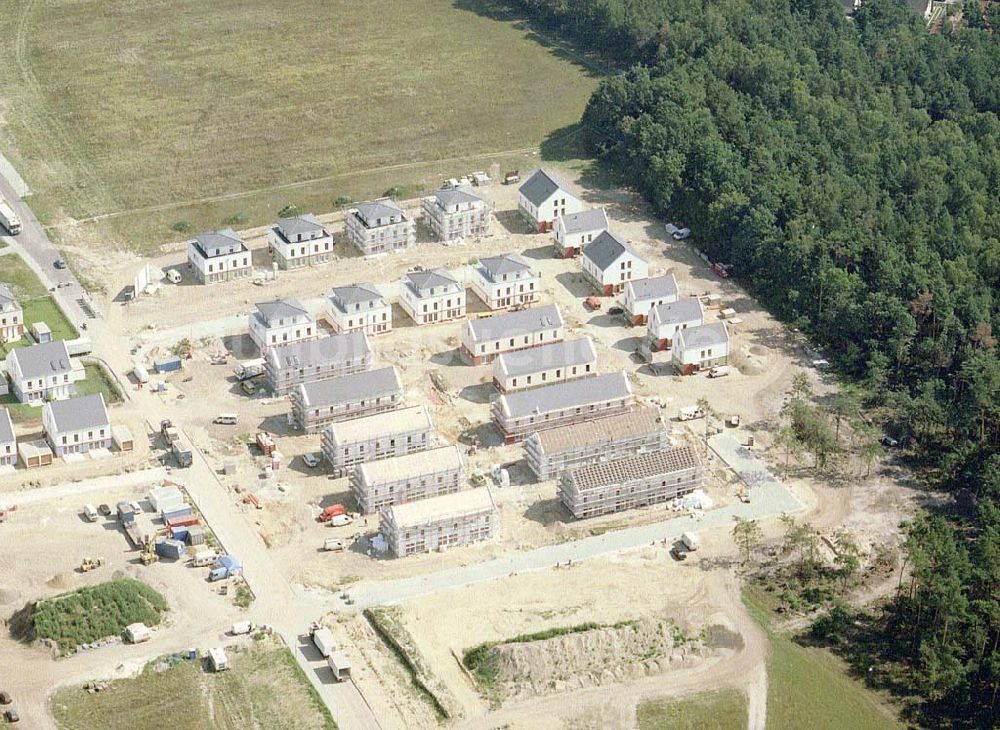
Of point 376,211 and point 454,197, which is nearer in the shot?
point 376,211

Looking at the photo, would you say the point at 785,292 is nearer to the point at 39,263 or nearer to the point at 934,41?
the point at 934,41

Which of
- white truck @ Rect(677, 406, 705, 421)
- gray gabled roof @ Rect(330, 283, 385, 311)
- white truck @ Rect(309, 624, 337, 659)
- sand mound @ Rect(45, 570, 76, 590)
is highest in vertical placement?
gray gabled roof @ Rect(330, 283, 385, 311)

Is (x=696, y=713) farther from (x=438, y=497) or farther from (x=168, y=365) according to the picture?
(x=168, y=365)

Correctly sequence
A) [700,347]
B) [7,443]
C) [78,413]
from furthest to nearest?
[700,347] < [78,413] < [7,443]

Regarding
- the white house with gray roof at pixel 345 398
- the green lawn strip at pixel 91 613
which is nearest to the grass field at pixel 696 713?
the green lawn strip at pixel 91 613

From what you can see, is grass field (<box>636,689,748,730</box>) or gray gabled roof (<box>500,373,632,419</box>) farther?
gray gabled roof (<box>500,373,632,419</box>)

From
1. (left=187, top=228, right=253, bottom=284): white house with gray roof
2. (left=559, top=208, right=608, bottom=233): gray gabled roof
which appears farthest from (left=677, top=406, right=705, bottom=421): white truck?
(left=187, top=228, right=253, bottom=284): white house with gray roof

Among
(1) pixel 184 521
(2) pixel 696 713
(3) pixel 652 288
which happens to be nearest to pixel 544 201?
(3) pixel 652 288

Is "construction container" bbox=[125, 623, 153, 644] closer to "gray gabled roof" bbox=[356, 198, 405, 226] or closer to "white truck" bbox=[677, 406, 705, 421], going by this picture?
"white truck" bbox=[677, 406, 705, 421]
